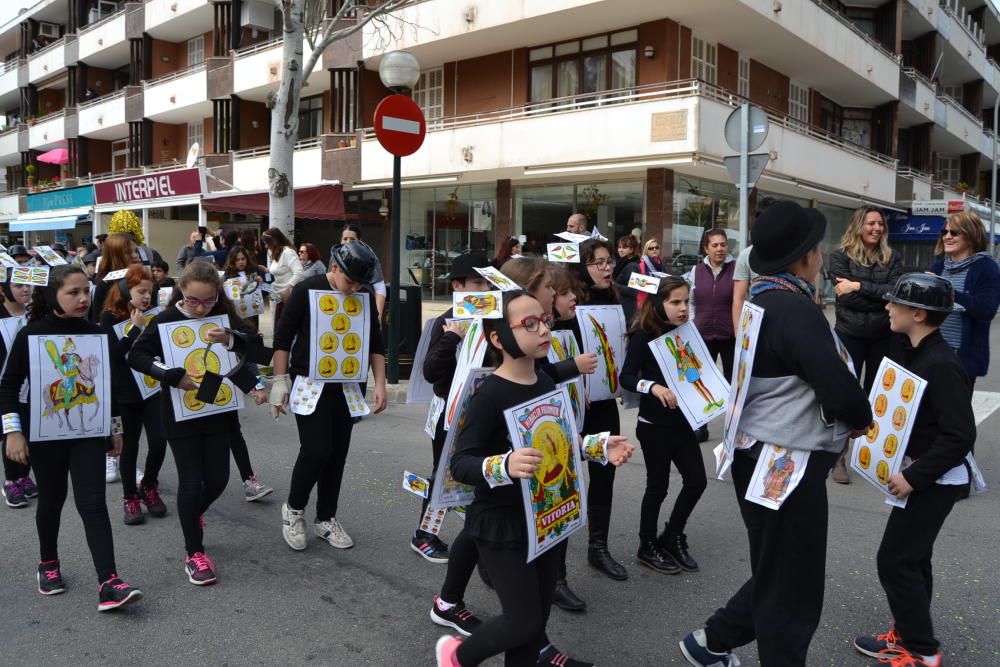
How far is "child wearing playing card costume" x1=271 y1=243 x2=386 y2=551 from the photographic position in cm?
438

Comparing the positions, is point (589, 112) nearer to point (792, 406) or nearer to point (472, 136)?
point (472, 136)

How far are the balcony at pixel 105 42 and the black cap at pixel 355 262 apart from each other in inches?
1288

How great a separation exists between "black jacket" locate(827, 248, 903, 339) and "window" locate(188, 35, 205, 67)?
29.4 m

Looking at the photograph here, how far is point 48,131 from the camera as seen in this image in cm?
3734

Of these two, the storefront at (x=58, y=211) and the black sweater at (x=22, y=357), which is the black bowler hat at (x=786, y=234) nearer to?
the black sweater at (x=22, y=357)

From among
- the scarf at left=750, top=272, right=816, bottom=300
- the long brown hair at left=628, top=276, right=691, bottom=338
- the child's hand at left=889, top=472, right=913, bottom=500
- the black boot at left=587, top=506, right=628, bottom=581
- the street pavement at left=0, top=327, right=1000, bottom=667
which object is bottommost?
the street pavement at left=0, top=327, right=1000, bottom=667

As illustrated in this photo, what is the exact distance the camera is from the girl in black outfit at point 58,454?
373 cm

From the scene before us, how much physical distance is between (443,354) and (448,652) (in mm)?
1448

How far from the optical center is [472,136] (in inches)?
747

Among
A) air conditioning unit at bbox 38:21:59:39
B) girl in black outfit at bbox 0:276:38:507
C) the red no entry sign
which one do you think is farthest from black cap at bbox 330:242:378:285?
air conditioning unit at bbox 38:21:59:39

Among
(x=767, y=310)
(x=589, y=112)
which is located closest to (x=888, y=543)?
(x=767, y=310)

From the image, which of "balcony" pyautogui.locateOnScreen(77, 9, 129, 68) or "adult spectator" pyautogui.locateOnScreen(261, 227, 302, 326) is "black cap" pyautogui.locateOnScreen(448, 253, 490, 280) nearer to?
"adult spectator" pyautogui.locateOnScreen(261, 227, 302, 326)

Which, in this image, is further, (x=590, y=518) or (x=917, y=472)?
(x=590, y=518)

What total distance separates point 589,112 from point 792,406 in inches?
589
